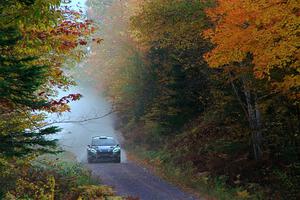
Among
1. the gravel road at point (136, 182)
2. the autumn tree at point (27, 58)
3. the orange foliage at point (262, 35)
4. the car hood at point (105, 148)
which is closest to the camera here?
the autumn tree at point (27, 58)

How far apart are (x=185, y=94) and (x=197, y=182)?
30.1 feet

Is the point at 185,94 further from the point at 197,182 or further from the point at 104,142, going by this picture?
the point at 197,182

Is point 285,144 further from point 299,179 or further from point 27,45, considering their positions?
point 27,45

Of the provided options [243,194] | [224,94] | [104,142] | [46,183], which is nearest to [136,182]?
[46,183]

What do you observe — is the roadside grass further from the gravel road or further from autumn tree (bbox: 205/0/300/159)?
autumn tree (bbox: 205/0/300/159)

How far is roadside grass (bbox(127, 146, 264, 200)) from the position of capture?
16766 mm

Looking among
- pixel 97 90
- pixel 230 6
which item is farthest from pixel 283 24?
pixel 97 90

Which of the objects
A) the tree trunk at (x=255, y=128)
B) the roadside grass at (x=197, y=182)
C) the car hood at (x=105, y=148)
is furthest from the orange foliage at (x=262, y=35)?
the car hood at (x=105, y=148)

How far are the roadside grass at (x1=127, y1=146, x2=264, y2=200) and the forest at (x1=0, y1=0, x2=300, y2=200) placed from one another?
0.23ft

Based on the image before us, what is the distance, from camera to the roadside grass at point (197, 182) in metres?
16.8

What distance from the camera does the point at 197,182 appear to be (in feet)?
63.9

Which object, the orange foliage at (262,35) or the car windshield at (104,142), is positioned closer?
the orange foliage at (262,35)

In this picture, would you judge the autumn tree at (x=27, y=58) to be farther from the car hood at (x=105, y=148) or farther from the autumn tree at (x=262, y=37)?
the car hood at (x=105, y=148)

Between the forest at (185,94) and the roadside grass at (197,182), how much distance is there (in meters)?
0.07
